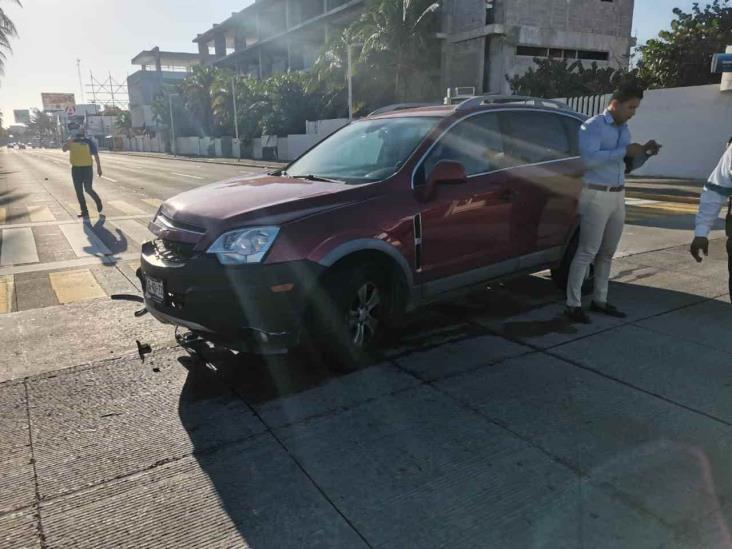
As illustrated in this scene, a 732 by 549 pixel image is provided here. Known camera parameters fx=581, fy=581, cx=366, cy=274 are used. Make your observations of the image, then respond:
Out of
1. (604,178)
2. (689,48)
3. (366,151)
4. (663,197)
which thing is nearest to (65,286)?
(366,151)

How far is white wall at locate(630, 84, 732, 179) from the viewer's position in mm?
17875

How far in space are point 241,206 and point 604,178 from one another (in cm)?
300

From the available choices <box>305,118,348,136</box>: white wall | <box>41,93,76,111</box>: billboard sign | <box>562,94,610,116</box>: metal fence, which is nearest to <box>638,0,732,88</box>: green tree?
<box>562,94,610,116</box>: metal fence

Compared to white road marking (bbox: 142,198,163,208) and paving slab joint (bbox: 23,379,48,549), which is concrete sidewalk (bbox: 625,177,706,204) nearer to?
white road marking (bbox: 142,198,163,208)

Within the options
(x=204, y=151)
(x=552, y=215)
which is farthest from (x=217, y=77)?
(x=552, y=215)

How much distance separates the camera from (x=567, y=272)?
6.02 m

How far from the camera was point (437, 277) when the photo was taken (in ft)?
14.9

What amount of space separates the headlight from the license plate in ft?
1.76

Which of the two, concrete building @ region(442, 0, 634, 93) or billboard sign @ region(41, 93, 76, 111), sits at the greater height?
billboard sign @ region(41, 93, 76, 111)

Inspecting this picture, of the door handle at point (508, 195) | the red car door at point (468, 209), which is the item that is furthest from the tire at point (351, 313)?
the door handle at point (508, 195)

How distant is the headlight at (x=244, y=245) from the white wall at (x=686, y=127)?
1808 cm

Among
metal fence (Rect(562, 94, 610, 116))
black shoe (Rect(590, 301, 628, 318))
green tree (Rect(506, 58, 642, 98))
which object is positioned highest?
green tree (Rect(506, 58, 642, 98))

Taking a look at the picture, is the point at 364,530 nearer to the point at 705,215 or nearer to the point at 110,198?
the point at 705,215

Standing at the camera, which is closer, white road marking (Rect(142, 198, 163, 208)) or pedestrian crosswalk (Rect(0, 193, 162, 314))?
pedestrian crosswalk (Rect(0, 193, 162, 314))
